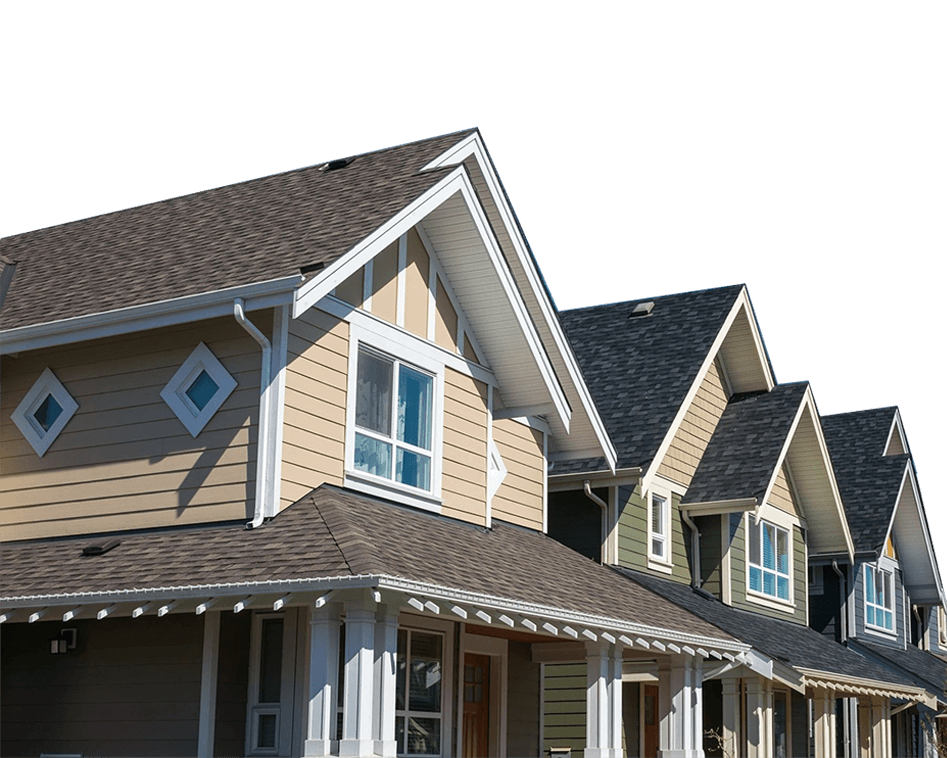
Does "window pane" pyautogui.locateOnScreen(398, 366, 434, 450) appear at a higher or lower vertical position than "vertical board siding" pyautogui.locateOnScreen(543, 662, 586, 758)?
higher

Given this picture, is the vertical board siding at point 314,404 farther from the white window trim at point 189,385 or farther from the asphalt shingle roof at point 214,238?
the asphalt shingle roof at point 214,238

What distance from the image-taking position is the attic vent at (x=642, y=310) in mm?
25147

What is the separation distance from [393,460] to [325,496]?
1.82m

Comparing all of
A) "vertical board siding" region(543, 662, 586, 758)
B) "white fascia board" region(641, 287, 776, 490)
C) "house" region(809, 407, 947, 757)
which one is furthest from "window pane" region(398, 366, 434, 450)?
"house" region(809, 407, 947, 757)

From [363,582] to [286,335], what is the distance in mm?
3633

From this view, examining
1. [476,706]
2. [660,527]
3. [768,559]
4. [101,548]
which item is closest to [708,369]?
[660,527]

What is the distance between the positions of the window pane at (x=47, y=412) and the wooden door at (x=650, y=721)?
11854mm

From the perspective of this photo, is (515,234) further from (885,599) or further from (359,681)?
(885,599)

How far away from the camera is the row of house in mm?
12078

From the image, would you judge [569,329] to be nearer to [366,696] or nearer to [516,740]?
[516,740]

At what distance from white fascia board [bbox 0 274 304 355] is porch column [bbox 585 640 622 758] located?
5.45 m

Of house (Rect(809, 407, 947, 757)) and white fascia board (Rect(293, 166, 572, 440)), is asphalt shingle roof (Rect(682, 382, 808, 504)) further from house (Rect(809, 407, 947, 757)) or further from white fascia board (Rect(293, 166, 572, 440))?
house (Rect(809, 407, 947, 757))

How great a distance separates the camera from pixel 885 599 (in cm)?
3162

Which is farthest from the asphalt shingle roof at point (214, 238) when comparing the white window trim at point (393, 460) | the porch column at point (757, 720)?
the porch column at point (757, 720)
